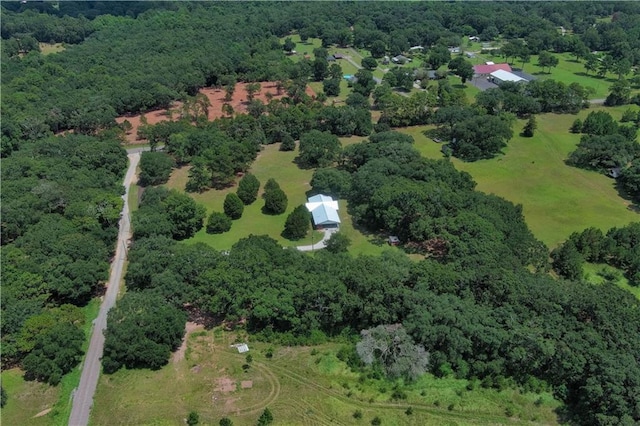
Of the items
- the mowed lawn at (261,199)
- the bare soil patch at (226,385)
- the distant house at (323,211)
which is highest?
the distant house at (323,211)

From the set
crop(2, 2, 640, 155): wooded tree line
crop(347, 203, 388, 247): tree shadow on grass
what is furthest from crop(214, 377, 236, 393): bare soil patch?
crop(2, 2, 640, 155): wooded tree line

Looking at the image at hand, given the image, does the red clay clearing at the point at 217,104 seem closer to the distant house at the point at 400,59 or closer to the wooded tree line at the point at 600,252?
the distant house at the point at 400,59

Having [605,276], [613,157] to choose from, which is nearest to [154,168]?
[605,276]

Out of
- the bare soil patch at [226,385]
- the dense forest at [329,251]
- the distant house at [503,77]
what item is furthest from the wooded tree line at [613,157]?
the bare soil patch at [226,385]

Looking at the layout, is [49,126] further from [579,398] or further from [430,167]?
[579,398]

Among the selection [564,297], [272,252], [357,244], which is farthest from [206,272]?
[564,297]

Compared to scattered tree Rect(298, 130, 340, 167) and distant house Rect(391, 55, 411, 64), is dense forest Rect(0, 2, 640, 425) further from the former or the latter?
Answer: distant house Rect(391, 55, 411, 64)
